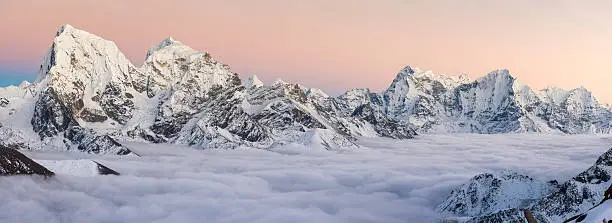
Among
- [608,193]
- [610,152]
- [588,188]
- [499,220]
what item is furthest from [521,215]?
[608,193]

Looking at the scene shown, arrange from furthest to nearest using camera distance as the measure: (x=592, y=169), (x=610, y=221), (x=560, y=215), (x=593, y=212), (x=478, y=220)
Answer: (x=478, y=220)
(x=592, y=169)
(x=560, y=215)
(x=593, y=212)
(x=610, y=221)

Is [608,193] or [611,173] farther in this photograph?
[611,173]

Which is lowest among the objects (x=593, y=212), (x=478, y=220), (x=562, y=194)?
(x=478, y=220)

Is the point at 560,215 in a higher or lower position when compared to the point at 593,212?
lower

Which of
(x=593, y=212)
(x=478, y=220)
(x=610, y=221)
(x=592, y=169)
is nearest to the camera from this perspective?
(x=610, y=221)

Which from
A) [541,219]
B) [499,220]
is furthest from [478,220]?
[541,219]

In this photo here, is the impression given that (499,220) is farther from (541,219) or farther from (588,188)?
(588,188)

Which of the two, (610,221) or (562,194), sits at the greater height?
(610,221)

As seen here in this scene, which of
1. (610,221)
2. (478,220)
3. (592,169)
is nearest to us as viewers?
(610,221)

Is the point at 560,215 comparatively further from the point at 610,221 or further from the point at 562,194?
the point at 610,221
